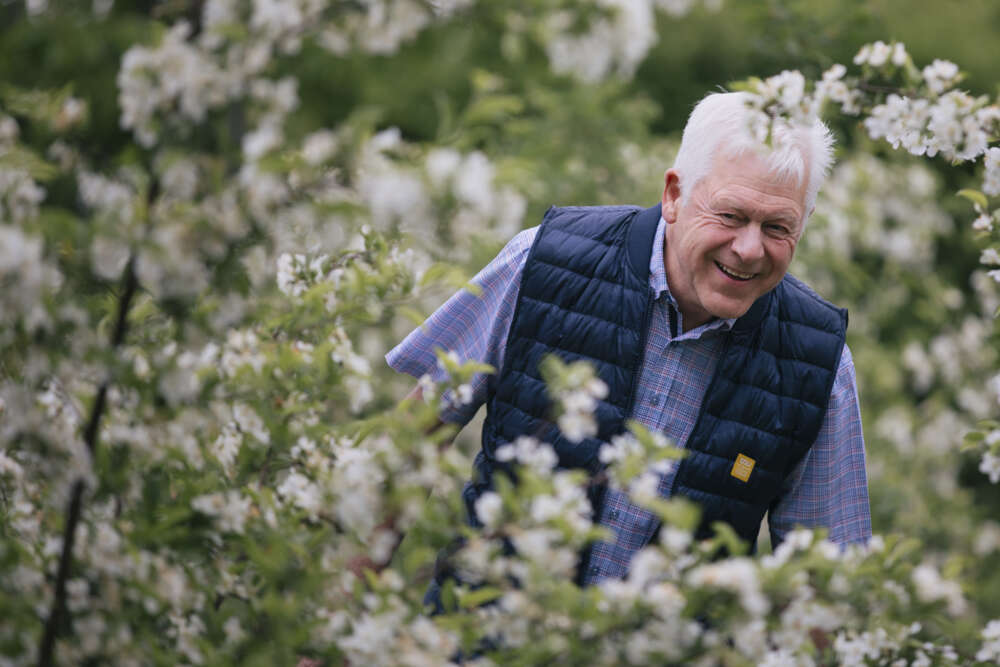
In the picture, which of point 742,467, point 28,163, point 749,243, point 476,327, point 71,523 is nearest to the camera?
point 28,163

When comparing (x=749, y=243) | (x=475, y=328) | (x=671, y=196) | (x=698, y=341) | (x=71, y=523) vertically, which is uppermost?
(x=671, y=196)

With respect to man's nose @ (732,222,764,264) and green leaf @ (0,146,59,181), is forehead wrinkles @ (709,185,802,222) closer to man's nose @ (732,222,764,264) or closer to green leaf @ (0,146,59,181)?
man's nose @ (732,222,764,264)

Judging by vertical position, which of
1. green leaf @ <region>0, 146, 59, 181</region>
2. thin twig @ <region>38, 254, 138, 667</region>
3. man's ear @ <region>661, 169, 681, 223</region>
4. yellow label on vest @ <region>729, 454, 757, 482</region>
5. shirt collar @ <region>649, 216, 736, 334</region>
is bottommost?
thin twig @ <region>38, 254, 138, 667</region>

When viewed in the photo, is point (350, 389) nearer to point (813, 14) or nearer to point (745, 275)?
point (745, 275)

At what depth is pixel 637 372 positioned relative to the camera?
8.21 feet

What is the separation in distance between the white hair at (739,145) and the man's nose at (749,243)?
12 cm

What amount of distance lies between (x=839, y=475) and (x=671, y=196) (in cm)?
72

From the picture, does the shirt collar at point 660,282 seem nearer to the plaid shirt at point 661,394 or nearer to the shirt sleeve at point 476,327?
the plaid shirt at point 661,394

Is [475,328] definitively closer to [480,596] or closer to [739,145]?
[739,145]

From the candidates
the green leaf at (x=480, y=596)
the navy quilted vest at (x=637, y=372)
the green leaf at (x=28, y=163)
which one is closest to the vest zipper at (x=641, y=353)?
the navy quilted vest at (x=637, y=372)

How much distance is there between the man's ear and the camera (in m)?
2.57

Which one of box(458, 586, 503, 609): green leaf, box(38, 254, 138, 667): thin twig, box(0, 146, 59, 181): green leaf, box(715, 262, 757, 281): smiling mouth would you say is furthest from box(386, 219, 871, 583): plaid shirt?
box(0, 146, 59, 181): green leaf

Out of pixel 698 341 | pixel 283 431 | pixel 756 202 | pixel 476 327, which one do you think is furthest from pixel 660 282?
pixel 283 431

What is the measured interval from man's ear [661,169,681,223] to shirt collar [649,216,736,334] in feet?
0.18
